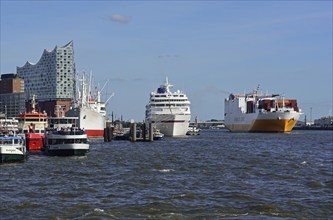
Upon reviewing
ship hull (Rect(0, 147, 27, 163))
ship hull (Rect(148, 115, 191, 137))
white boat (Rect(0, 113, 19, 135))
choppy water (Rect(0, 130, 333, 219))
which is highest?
ship hull (Rect(148, 115, 191, 137))

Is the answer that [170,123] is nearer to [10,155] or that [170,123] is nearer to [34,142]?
[34,142]

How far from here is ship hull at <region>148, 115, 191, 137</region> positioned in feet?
481

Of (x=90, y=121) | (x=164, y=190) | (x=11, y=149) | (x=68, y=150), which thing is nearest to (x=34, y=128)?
(x=68, y=150)

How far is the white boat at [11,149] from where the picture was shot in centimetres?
5659

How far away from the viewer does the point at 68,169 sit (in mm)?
53625

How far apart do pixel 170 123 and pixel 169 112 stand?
18.7 ft

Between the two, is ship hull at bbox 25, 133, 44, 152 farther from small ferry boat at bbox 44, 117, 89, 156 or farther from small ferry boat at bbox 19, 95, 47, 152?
small ferry boat at bbox 44, 117, 89, 156

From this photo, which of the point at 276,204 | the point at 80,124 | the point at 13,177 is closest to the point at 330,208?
the point at 276,204

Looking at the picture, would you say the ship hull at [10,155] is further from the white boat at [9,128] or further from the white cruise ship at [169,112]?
the white cruise ship at [169,112]

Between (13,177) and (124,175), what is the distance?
8.19m

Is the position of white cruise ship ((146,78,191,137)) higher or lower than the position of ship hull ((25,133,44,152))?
higher

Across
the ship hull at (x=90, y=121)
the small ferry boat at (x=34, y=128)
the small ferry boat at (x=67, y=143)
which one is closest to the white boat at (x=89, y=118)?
the ship hull at (x=90, y=121)

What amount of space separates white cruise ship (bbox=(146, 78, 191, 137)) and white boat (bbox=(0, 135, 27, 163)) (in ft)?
289

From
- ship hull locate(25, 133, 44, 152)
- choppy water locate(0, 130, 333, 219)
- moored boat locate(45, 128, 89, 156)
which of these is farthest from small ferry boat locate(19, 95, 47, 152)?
choppy water locate(0, 130, 333, 219)
